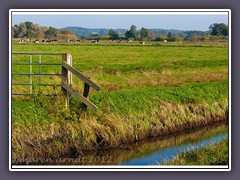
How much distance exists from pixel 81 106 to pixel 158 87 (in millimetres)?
5786

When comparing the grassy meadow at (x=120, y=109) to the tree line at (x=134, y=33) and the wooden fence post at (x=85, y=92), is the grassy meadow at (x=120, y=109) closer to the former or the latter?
the wooden fence post at (x=85, y=92)

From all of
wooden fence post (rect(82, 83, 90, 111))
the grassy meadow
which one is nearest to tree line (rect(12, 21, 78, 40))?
the grassy meadow

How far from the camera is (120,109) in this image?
667 inches

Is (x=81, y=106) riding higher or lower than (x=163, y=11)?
lower

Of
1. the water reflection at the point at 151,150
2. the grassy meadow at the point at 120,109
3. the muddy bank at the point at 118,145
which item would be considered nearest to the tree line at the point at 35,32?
the grassy meadow at the point at 120,109

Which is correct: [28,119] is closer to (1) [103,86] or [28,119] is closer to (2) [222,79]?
(1) [103,86]

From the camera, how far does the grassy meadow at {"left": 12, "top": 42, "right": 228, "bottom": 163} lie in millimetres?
14617

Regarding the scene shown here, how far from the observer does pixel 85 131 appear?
49.3ft

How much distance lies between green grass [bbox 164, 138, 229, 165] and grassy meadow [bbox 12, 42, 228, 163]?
2.38 m

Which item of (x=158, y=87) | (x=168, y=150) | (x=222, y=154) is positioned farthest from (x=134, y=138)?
(x=158, y=87)

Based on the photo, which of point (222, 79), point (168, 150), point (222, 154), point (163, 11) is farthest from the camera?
point (222, 79)

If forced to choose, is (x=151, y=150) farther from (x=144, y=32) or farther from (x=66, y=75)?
(x=144, y=32)

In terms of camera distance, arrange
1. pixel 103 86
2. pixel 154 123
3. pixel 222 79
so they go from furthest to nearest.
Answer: pixel 222 79 → pixel 103 86 → pixel 154 123

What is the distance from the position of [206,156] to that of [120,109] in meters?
3.98
